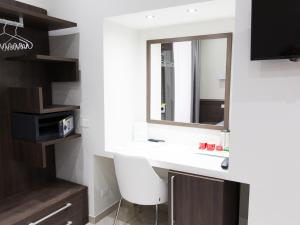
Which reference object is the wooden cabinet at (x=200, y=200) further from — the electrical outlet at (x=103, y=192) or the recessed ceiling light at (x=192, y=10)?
the recessed ceiling light at (x=192, y=10)

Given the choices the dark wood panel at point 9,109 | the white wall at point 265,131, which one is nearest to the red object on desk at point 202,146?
the white wall at point 265,131

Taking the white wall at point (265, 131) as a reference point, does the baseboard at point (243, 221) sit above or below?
below

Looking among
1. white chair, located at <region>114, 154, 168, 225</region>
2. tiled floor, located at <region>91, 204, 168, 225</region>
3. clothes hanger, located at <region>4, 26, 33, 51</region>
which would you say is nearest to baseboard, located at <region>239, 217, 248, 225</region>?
tiled floor, located at <region>91, 204, 168, 225</region>

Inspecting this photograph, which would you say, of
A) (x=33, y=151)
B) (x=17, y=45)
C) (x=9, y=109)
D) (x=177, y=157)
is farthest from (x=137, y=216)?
(x=17, y=45)

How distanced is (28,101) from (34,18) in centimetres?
67

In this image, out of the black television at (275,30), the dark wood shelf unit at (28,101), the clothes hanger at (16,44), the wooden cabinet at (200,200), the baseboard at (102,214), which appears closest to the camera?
the black television at (275,30)

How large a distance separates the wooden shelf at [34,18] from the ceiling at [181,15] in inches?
17.5

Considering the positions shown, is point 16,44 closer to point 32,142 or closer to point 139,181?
point 32,142

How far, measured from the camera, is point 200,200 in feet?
6.27

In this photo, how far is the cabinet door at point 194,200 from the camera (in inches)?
73.1

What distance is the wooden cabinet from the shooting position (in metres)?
1.85

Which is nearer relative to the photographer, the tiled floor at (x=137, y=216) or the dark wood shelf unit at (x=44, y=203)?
the dark wood shelf unit at (x=44, y=203)

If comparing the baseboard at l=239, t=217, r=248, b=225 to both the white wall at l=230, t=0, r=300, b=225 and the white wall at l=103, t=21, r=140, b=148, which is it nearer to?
the white wall at l=230, t=0, r=300, b=225

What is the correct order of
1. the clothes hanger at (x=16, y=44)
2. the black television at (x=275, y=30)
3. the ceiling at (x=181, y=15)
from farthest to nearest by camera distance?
the clothes hanger at (x=16, y=44) → the ceiling at (x=181, y=15) → the black television at (x=275, y=30)
